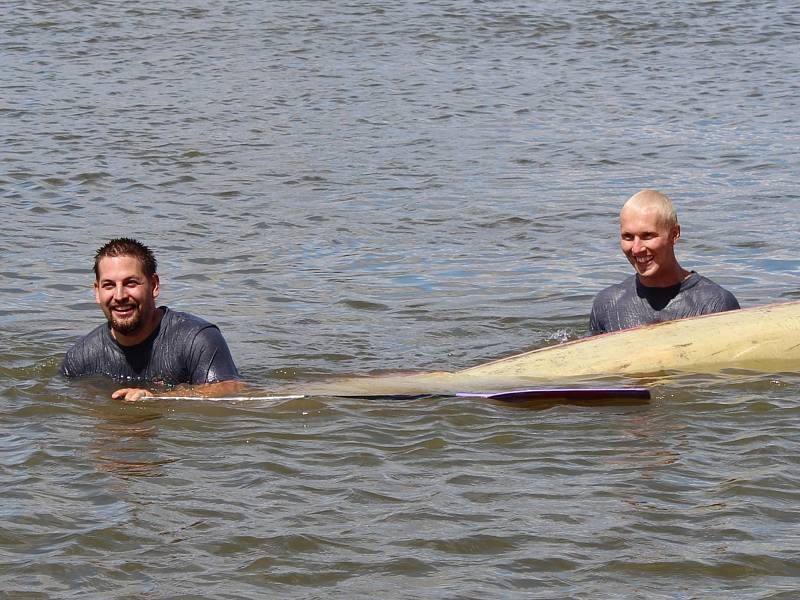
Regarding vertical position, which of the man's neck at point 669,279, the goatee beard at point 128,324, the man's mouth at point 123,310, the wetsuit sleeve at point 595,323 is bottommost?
the wetsuit sleeve at point 595,323

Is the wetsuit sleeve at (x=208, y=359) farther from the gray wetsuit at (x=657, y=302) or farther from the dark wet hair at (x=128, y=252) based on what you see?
the gray wetsuit at (x=657, y=302)

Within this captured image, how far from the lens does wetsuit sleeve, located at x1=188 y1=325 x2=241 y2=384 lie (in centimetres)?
746

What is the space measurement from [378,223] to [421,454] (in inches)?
248

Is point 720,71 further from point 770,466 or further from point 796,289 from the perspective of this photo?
point 770,466

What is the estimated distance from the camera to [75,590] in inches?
202

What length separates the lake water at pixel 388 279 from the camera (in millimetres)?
5488

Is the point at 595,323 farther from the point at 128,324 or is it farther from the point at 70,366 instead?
the point at 70,366

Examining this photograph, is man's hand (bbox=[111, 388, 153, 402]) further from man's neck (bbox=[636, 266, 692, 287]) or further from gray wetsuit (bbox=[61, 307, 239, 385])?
man's neck (bbox=[636, 266, 692, 287])

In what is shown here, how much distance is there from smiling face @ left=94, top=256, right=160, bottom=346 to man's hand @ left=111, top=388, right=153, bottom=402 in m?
0.31

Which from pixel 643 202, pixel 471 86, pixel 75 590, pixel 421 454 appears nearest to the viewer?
pixel 75 590

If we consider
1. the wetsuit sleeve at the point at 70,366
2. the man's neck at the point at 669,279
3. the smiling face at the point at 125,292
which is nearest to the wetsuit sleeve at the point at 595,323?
the man's neck at the point at 669,279

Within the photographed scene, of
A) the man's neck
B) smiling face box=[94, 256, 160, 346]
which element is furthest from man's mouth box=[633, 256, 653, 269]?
smiling face box=[94, 256, 160, 346]

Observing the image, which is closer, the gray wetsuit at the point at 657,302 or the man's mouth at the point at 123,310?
the man's mouth at the point at 123,310

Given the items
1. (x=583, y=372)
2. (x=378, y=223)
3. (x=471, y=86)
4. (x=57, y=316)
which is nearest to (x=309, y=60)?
(x=471, y=86)
